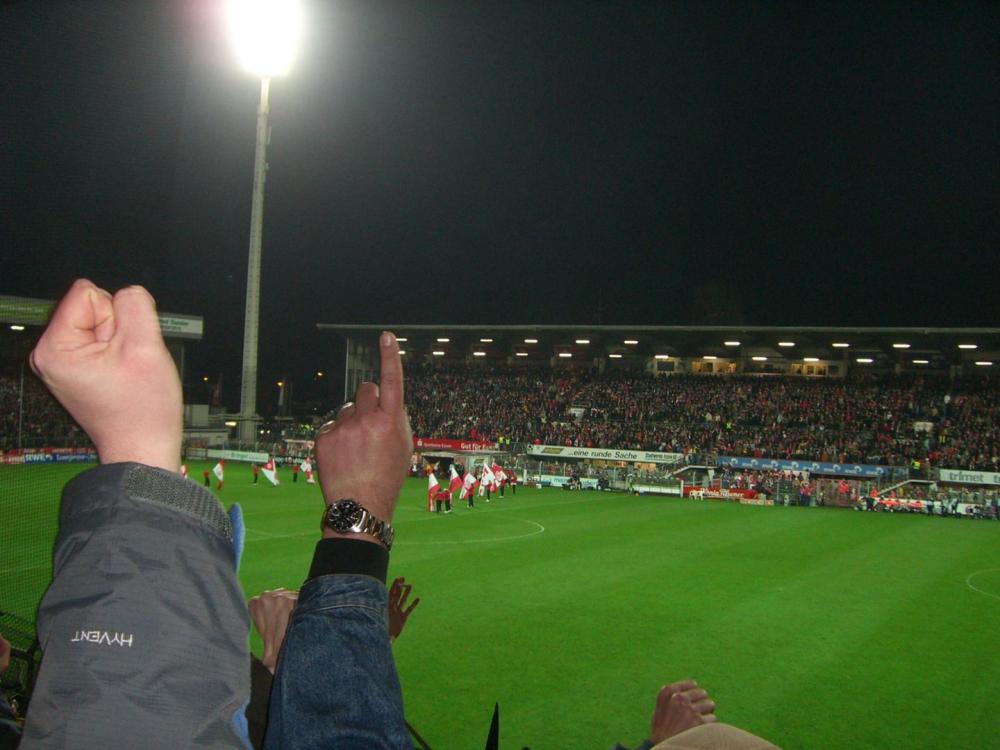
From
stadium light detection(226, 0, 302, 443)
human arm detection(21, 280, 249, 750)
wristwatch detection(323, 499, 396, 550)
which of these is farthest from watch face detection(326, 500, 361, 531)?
stadium light detection(226, 0, 302, 443)

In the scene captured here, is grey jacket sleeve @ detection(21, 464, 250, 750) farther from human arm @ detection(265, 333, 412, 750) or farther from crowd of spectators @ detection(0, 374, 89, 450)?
crowd of spectators @ detection(0, 374, 89, 450)

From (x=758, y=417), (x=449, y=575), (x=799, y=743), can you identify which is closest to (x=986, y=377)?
(x=758, y=417)

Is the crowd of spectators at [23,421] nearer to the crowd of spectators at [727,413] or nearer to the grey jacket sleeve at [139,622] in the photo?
the grey jacket sleeve at [139,622]

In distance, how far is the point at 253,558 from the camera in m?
17.7

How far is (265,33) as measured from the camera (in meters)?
31.9

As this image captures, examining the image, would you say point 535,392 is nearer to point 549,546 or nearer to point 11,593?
point 549,546

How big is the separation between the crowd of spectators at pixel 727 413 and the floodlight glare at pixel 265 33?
71.5 feet

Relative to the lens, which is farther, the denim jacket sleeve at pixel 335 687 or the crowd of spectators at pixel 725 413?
the crowd of spectators at pixel 725 413

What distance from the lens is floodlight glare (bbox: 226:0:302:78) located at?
99.0 feet

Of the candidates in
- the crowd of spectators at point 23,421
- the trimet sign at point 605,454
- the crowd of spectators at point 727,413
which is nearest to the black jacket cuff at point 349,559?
the crowd of spectators at point 23,421

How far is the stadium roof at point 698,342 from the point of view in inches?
1731

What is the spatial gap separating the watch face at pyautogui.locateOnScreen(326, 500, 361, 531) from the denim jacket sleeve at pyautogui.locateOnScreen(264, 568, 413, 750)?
7.1 inches

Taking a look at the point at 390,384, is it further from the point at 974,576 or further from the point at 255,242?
the point at 255,242

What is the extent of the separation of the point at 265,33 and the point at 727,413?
104 feet
